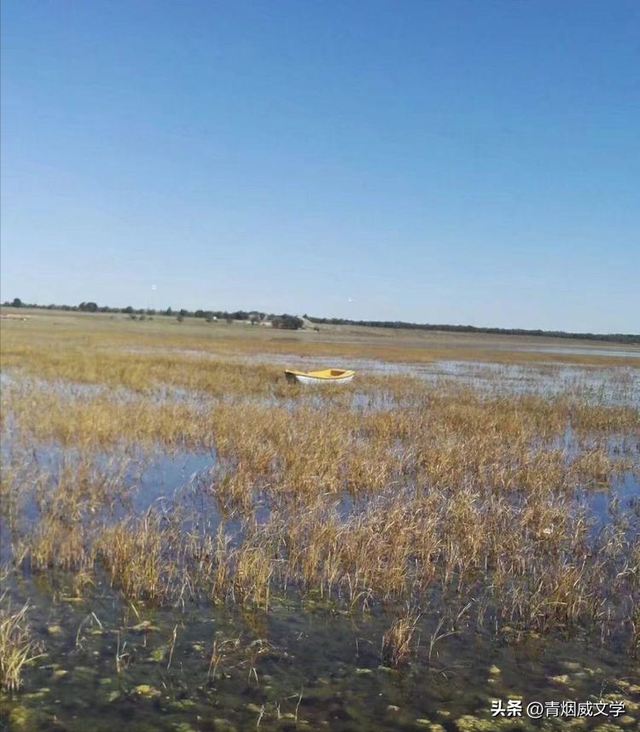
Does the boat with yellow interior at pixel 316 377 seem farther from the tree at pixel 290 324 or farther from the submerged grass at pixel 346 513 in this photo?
the tree at pixel 290 324

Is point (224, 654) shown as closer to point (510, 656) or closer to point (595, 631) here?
point (510, 656)

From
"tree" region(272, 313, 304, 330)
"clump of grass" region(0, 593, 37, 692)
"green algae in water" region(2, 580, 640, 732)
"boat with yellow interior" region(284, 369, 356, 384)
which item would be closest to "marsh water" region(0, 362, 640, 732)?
"green algae in water" region(2, 580, 640, 732)

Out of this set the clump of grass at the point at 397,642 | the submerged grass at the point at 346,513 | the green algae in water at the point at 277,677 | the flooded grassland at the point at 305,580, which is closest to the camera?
the green algae in water at the point at 277,677

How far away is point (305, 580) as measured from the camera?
336 inches

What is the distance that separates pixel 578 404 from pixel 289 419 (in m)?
13.6

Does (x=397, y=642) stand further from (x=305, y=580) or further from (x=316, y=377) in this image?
(x=316, y=377)

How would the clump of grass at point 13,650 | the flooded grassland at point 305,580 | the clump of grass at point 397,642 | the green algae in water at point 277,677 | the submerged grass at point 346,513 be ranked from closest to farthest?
the green algae in water at point 277,677 → the clump of grass at point 13,650 → the flooded grassland at point 305,580 → the clump of grass at point 397,642 → the submerged grass at point 346,513

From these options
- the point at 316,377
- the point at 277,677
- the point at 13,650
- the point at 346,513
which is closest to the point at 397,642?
the point at 277,677

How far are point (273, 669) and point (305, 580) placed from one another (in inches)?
83.3

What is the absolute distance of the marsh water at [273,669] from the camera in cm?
566

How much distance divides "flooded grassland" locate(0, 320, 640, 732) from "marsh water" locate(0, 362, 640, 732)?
0.08 ft

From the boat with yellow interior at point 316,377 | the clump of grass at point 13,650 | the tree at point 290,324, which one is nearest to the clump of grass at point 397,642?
the clump of grass at point 13,650

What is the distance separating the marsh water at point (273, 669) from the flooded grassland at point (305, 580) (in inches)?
0.9

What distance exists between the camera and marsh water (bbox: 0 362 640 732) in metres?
5.66
